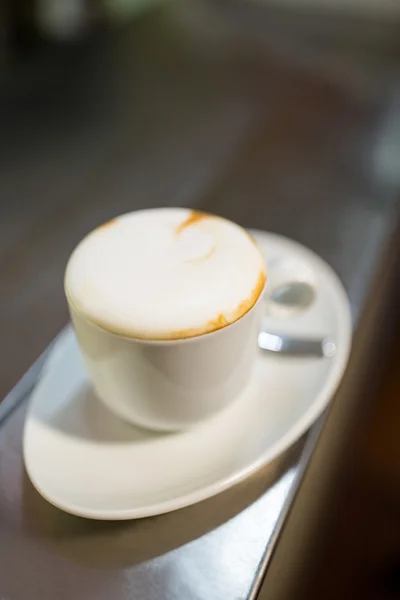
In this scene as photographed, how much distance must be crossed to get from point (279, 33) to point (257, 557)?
29.1 inches

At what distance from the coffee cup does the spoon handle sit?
0.05 metres

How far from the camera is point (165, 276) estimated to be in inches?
11.2

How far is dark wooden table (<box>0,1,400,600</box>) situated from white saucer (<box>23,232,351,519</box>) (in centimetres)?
1

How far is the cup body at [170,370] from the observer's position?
0.27 meters

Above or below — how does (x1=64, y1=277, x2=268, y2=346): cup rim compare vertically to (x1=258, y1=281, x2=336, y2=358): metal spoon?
above

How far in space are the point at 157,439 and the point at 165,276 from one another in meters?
0.09

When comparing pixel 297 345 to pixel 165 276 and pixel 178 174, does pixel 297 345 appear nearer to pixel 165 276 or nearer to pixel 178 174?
pixel 165 276

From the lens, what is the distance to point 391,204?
0.51m

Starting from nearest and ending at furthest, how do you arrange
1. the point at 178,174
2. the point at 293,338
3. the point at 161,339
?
the point at 161,339, the point at 293,338, the point at 178,174

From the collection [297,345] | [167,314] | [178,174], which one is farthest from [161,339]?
[178,174]

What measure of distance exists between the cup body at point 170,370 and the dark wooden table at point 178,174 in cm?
5

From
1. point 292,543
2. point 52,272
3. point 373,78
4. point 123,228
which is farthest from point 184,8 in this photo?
point 292,543

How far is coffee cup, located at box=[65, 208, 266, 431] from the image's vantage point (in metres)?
0.27

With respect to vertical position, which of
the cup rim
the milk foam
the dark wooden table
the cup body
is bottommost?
the dark wooden table
